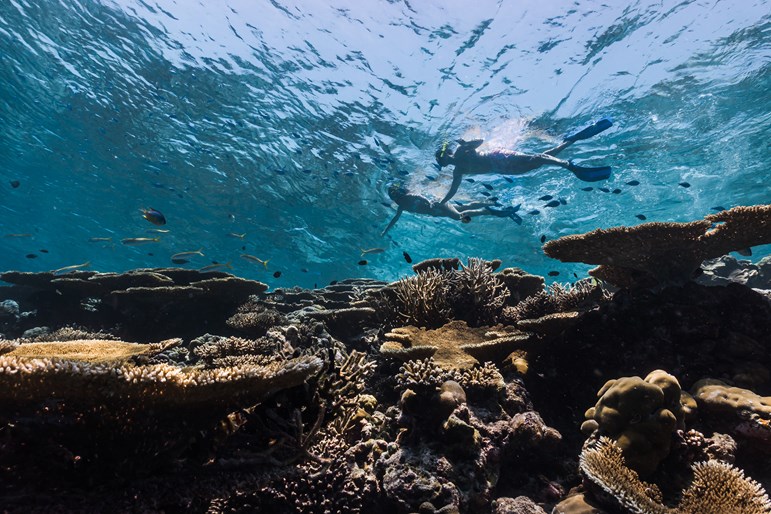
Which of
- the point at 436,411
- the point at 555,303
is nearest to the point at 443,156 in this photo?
the point at 555,303

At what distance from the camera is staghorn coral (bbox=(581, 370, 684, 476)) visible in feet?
10.8

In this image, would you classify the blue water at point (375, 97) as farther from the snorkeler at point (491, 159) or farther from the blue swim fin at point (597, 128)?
the blue swim fin at point (597, 128)

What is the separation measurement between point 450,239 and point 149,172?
25.2 meters

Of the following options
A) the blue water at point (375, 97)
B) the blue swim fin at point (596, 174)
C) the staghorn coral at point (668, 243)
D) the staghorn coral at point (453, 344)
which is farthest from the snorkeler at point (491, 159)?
the staghorn coral at point (453, 344)

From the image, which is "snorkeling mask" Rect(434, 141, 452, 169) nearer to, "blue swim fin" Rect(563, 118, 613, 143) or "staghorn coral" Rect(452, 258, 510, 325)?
"blue swim fin" Rect(563, 118, 613, 143)

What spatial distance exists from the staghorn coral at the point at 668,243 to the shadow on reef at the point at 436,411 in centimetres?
6

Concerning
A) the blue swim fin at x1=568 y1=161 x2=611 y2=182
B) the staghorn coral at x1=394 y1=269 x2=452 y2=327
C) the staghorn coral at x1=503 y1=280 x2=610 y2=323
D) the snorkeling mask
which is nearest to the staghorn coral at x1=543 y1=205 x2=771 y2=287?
the staghorn coral at x1=503 y1=280 x2=610 y2=323

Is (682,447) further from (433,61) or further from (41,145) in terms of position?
(41,145)

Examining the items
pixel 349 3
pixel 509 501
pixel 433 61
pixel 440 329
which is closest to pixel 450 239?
pixel 433 61

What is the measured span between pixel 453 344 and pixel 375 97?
16084mm

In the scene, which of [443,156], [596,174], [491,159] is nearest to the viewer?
[596,174]

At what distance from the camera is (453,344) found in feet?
17.1

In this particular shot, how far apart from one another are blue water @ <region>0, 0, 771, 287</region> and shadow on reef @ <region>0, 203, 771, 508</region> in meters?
11.2

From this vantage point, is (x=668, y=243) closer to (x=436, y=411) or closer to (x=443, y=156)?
(x=436, y=411)
